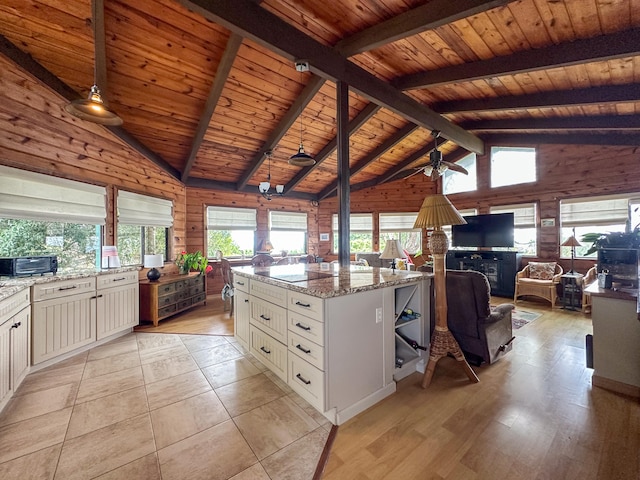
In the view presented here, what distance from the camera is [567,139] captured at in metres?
5.19

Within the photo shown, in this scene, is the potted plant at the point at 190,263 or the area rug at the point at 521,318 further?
the potted plant at the point at 190,263

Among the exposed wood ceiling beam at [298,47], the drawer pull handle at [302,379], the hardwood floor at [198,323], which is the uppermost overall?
the exposed wood ceiling beam at [298,47]

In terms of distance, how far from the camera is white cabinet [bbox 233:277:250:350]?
2887 mm

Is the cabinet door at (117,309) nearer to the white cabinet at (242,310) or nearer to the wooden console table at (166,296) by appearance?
the wooden console table at (166,296)

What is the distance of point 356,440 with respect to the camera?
1.73 metres

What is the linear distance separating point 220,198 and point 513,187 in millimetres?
6903

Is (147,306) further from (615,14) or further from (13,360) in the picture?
(615,14)

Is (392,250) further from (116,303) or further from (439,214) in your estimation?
(116,303)

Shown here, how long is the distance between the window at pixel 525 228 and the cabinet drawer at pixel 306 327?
20.0 ft

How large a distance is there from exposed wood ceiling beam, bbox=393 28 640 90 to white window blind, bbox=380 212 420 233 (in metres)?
4.45

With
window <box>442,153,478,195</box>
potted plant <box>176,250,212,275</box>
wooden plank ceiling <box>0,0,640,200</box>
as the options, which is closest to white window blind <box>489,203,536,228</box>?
window <box>442,153,478,195</box>

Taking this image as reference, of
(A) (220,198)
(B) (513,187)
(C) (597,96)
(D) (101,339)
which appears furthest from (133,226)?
(B) (513,187)

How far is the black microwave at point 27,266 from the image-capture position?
250 centimetres

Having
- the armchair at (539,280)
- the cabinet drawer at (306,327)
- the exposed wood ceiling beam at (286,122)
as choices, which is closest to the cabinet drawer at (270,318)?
the cabinet drawer at (306,327)
